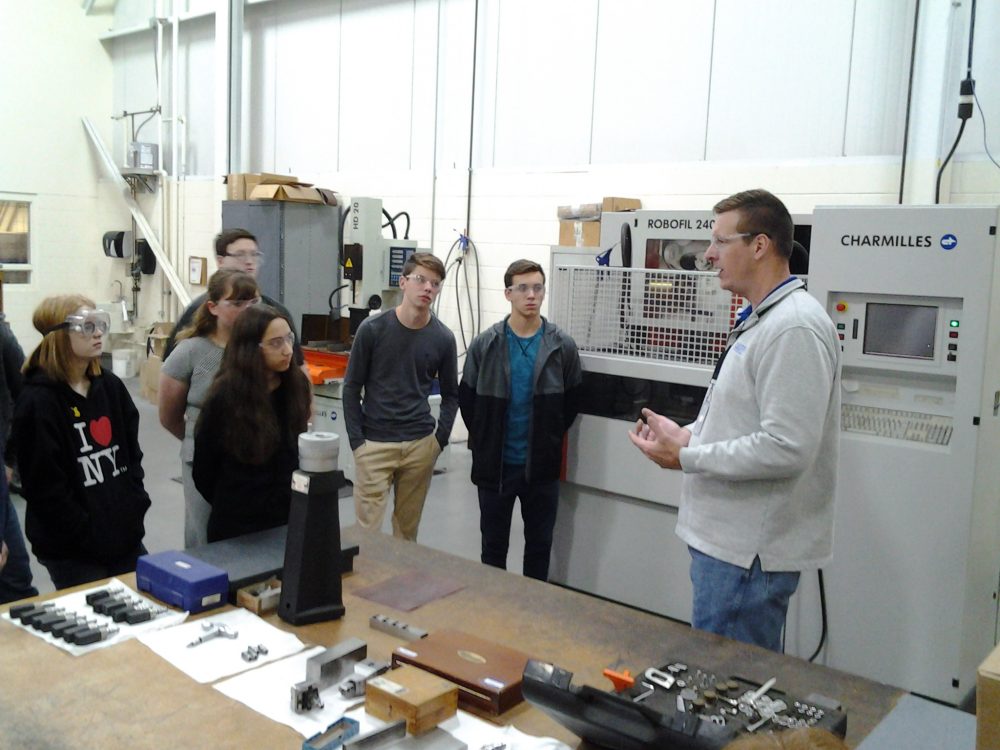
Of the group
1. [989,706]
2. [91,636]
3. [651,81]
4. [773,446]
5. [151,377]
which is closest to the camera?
[989,706]

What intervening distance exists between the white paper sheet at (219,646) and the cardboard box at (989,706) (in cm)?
106

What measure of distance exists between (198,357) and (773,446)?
1671mm

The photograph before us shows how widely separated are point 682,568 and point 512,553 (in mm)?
1089

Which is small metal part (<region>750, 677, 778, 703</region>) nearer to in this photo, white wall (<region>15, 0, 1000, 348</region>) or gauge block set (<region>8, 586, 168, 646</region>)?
gauge block set (<region>8, 586, 168, 646</region>)

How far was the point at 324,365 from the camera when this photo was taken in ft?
16.9

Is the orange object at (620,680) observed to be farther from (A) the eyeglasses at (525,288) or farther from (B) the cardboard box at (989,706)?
(A) the eyeglasses at (525,288)

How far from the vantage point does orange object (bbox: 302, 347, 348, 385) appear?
195 inches

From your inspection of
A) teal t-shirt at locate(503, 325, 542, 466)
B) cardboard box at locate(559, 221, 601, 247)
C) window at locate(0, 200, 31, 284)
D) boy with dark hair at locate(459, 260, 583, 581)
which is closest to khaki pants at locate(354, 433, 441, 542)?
boy with dark hair at locate(459, 260, 583, 581)

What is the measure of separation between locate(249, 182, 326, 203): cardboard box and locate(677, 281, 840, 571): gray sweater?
4.07 metres

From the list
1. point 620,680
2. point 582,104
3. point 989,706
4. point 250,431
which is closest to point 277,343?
point 250,431

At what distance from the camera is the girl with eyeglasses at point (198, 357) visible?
2.57m

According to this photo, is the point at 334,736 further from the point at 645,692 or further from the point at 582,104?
the point at 582,104

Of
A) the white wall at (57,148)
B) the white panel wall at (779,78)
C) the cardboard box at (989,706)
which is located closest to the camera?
the cardboard box at (989,706)

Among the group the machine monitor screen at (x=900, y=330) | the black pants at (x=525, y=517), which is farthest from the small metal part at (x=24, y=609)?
the machine monitor screen at (x=900, y=330)
